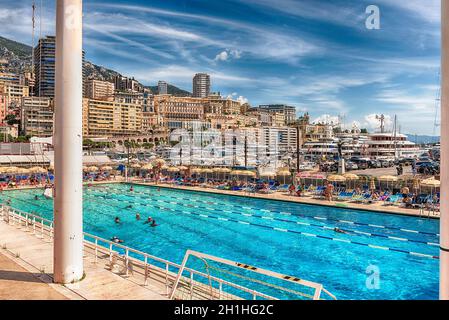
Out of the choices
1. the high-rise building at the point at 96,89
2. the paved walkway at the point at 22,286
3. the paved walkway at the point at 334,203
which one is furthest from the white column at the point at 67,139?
the high-rise building at the point at 96,89

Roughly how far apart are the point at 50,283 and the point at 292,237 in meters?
10.9

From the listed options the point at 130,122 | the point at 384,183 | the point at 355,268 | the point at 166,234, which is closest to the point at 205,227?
the point at 166,234

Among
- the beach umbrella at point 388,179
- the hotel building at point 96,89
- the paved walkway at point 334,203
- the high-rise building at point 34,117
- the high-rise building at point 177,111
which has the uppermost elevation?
the hotel building at point 96,89

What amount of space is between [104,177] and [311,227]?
86.0ft

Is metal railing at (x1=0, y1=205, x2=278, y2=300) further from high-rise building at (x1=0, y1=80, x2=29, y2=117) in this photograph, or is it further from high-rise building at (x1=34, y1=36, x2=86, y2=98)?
high-rise building at (x1=34, y1=36, x2=86, y2=98)

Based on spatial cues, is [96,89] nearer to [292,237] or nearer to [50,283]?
[292,237]

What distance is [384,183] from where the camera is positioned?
993 inches

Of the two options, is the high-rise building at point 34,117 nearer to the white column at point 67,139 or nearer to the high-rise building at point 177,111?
the high-rise building at point 177,111

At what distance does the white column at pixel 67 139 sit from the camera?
6469mm

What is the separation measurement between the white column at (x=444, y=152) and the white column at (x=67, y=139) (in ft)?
19.4

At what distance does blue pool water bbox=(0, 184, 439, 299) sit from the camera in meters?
10.8

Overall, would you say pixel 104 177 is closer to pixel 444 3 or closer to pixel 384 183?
pixel 384 183

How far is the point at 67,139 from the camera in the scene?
21.4 ft

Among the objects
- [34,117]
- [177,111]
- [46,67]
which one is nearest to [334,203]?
[34,117]
